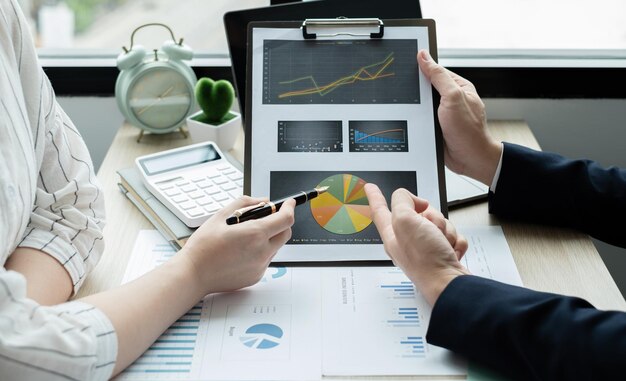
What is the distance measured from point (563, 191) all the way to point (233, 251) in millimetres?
547

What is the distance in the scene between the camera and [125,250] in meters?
1.12

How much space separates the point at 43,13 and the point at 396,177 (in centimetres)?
113

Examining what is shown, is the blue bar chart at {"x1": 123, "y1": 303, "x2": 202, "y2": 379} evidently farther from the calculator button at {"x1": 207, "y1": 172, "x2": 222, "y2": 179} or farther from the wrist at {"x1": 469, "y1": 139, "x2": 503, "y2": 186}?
the wrist at {"x1": 469, "y1": 139, "x2": 503, "y2": 186}

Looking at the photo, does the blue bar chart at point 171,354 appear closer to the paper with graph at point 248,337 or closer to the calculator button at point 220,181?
the paper with graph at point 248,337

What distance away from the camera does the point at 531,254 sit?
1.11m

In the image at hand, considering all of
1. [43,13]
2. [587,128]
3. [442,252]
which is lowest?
[587,128]

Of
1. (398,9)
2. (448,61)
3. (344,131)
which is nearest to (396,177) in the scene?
(344,131)

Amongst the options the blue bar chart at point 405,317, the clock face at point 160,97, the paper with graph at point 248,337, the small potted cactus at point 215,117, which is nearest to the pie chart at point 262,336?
the paper with graph at point 248,337

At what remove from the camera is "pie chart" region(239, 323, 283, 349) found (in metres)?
0.91

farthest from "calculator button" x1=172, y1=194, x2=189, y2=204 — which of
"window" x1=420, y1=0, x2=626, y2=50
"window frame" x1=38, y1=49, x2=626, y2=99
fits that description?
"window" x1=420, y1=0, x2=626, y2=50

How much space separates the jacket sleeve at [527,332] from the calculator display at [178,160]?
0.55m

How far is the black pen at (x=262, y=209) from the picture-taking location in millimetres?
999

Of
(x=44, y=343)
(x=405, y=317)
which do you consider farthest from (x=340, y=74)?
(x=44, y=343)

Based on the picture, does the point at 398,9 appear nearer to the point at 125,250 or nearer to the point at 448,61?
the point at 448,61
